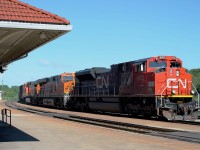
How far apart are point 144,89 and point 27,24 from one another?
16.8m

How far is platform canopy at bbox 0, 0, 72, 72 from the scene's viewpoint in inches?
378

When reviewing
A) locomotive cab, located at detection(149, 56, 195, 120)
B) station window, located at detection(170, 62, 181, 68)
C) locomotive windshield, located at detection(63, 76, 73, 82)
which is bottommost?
locomotive cab, located at detection(149, 56, 195, 120)

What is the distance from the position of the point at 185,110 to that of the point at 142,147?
1238 centimetres

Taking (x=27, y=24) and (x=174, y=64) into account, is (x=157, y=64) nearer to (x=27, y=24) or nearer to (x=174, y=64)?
(x=174, y=64)

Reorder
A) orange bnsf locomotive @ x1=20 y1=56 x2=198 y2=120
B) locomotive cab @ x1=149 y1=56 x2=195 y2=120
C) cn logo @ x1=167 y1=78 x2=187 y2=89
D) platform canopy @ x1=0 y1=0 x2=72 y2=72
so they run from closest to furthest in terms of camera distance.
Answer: platform canopy @ x1=0 y1=0 x2=72 y2=72, locomotive cab @ x1=149 y1=56 x2=195 y2=120, orange bnsf locomotive @ x1=20 y1=56 x2=198 y2=120, cn logo @ x1=167 y1=78 x2=187 y2=89

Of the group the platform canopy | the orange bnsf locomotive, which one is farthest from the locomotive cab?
the platform canopy

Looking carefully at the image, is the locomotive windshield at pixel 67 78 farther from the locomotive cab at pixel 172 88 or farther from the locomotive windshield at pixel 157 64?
the locomotive cab at pixel 172 88

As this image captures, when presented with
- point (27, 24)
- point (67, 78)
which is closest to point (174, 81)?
point (27, 24)

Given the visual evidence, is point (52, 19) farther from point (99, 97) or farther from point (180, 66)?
point (99, 97)

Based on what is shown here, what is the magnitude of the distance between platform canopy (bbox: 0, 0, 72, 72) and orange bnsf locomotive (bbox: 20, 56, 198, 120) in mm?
13605

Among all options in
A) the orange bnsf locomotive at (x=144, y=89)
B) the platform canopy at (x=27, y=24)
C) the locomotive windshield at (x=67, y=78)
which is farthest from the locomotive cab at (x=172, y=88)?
the locomotive windshield at (x=67, y=78)

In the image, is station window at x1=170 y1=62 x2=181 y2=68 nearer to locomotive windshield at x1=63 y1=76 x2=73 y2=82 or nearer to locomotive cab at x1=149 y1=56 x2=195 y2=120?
locomotive cab at x1=149 y1=56 x2=195 y2=120

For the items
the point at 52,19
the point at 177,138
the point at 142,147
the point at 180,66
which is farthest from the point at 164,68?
the point at 52,19

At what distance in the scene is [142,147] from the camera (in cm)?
1208
